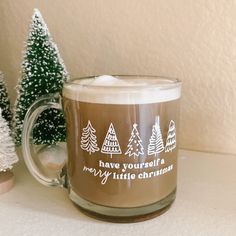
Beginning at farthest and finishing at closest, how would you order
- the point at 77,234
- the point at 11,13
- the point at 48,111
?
the point at 11,13
the point at 48,111
the point at 77,234

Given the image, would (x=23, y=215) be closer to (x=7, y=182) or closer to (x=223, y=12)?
(x=7, y=182)

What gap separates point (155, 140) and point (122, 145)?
0.10 feet

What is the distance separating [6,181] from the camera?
37cm

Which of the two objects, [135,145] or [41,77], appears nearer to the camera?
[135,145]

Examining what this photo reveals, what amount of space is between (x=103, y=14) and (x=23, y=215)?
31cm

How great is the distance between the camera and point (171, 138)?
31 cm

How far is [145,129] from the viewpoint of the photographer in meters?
0.29

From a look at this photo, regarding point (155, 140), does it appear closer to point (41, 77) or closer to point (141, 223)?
point (141, 223)

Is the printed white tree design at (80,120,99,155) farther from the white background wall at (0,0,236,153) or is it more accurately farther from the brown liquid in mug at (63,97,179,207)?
the white background wall at (0,0,236,153)

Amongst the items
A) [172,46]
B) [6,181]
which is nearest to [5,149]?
[6,181]

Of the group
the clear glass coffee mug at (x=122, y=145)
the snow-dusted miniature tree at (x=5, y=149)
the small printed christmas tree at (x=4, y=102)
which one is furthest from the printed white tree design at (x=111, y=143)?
the small printed christmas tree at (x=4, y=102)

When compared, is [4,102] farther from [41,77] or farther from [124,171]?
[124,171]

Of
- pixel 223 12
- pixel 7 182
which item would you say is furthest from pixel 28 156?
pixel 223 12

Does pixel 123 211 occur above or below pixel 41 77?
below
